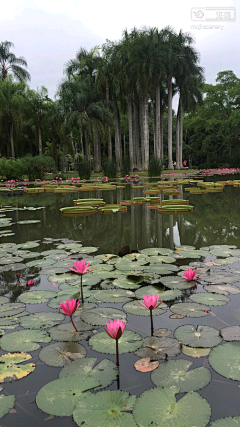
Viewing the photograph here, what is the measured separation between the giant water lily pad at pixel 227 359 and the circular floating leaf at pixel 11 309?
112 cm

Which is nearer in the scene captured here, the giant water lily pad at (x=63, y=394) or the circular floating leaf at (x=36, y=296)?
the giant water lily pad at (x=63, y=394)

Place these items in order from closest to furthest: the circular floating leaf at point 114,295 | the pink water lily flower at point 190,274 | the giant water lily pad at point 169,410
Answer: the giant water lily pad at point 169,410, the circular floating leaf at point 114,295, the pink water lily flower at point 190,274

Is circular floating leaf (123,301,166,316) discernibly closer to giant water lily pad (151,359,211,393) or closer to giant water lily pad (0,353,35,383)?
giant water lily pad (151,359,211,393)

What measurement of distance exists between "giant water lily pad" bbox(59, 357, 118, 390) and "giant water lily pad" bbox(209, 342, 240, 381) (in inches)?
16.4

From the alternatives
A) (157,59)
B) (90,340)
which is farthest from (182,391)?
(157,59)

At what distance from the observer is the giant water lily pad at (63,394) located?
1.04 m

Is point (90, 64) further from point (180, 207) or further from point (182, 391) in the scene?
point (182, 391)

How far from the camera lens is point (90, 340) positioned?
1462mm

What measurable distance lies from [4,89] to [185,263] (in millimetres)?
24559

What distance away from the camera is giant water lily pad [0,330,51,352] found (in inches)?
56.1

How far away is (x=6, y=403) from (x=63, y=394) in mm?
200

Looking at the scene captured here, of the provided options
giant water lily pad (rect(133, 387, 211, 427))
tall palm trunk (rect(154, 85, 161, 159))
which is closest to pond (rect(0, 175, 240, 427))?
giant water lily pad (rect(133, 387, 211, 427))

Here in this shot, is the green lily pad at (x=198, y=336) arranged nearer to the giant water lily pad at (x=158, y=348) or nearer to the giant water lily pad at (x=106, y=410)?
the giant water lily pad at (x=158, y=348)

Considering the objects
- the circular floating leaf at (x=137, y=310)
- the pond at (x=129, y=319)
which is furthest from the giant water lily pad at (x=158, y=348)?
the circular floating leaf at (x=137, y=310)
